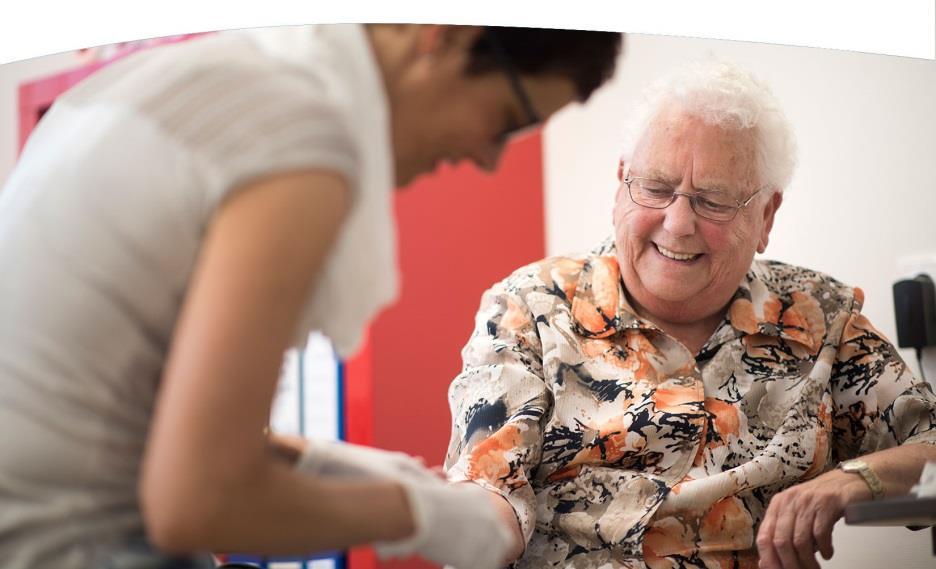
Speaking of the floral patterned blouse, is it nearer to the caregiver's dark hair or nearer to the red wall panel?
the red wall panel

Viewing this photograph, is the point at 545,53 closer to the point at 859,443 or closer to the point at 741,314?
the point at 741,314

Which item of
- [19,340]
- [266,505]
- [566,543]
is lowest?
[566,543]

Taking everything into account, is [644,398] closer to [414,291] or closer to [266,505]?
[414,291]

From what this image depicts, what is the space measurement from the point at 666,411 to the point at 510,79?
41 centimetres

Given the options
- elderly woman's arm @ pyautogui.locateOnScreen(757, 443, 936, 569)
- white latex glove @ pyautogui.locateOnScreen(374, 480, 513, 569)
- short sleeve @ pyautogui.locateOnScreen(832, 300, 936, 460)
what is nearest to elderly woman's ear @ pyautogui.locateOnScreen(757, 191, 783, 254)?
short sleeve @ pyautogui.locateOnScreen(832, 300, 936, 460)

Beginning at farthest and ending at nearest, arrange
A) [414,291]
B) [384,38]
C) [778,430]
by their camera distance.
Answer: [778,430]
[414,291]
[384,38]

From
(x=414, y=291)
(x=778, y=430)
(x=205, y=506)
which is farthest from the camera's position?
(x=778, y=430)

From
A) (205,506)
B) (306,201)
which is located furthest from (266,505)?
(306,201)

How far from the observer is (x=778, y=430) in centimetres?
97

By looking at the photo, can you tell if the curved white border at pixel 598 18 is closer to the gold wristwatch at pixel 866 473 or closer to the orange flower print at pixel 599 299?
the orange flower print at pixel 599 299

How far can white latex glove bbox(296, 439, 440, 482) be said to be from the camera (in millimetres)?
695

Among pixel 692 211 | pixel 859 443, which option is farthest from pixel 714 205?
pixel 859 443

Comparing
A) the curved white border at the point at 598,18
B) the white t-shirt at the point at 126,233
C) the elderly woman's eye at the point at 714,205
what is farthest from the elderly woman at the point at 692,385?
the curved white border at the point at 598,18

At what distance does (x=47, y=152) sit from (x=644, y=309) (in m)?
0.57
